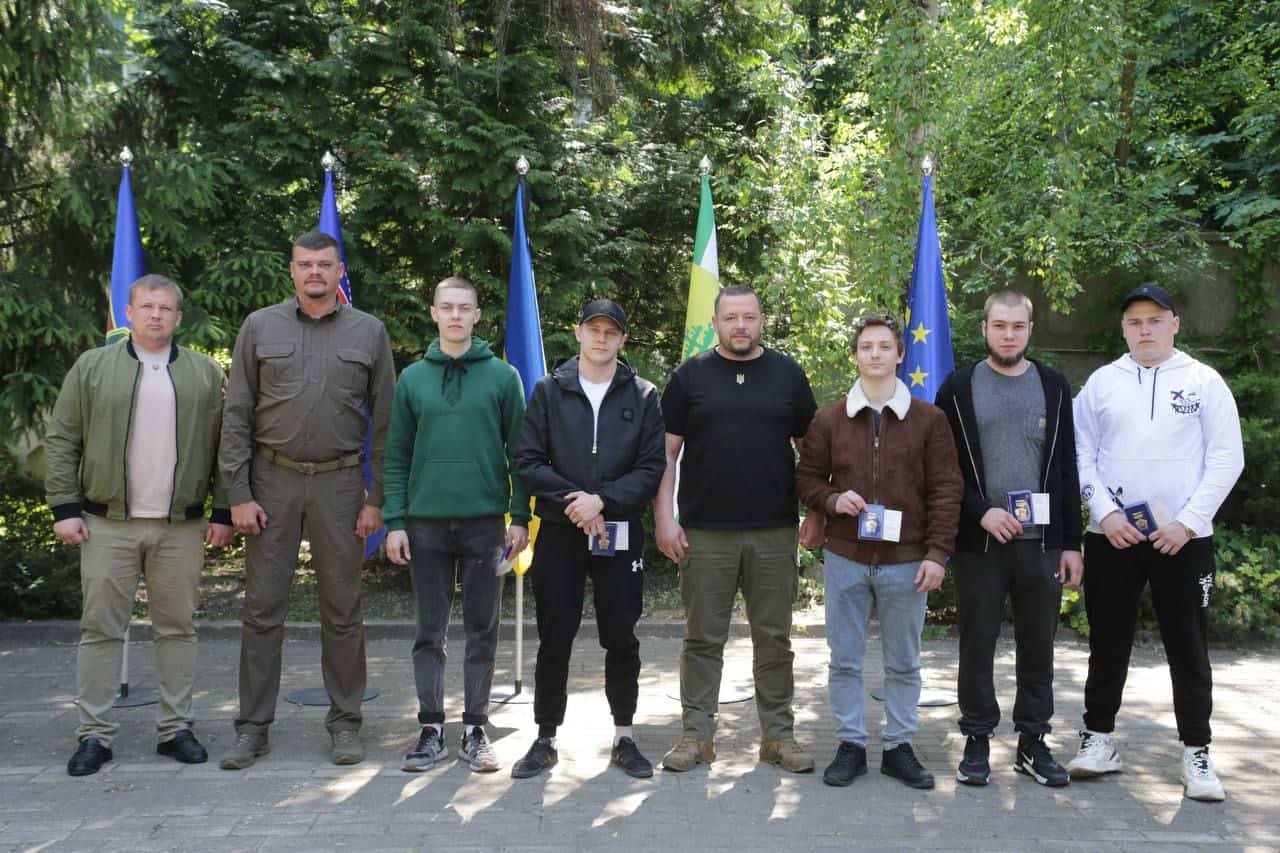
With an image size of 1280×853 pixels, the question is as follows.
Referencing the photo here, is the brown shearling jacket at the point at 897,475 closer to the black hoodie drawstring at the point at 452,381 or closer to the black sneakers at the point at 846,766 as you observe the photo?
the black sneakers at the point at 846,766

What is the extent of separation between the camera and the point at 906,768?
493 cm

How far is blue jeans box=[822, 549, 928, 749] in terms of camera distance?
490 centimetres

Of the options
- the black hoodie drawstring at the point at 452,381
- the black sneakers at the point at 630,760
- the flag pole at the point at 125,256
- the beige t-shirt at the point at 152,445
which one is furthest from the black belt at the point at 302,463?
the flag pole at the point at 125,256

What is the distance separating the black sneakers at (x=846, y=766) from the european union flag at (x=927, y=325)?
2.47 m

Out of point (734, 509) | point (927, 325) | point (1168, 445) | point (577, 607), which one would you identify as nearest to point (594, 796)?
point (577, 607)

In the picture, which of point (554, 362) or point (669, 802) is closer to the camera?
point (669, 802)

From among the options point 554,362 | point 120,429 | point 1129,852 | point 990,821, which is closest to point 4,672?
point 120,429

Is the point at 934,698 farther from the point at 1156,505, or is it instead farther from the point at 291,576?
the point at 291,576

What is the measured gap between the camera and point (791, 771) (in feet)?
16.7

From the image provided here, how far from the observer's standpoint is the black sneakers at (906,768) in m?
4.88

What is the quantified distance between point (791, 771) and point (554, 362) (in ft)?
15.3

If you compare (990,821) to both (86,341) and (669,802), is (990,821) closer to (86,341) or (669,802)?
(669,802)

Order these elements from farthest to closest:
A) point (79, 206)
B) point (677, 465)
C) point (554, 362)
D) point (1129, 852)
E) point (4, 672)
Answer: point (554, 362), point (79, 206), point (4, 672), point (677, 465), point (1129, 852)

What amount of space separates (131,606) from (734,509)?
9.22ft
